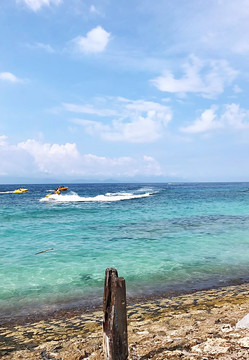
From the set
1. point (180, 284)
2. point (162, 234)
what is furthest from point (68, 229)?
point (180, 284)

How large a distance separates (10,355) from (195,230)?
17467 mm

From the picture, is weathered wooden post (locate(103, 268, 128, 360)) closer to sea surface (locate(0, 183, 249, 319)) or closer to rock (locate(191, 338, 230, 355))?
rock (locate(191, 338, 230, 355))

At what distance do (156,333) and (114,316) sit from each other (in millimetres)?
2269

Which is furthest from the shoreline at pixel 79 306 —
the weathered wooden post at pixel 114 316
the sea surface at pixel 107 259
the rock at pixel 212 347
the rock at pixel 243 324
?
the weathered wooden post at pixel 114 316

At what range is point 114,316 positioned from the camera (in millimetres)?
4105

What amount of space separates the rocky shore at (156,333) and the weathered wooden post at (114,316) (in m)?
0.74

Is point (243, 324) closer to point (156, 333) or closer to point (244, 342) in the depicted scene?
point (244, 342)

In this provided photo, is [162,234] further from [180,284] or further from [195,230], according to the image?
[180,284]

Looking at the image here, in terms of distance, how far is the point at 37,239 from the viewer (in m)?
18.8

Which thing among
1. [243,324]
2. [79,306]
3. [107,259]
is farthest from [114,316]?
[107,259]

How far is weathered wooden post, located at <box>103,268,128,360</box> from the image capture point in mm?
4070

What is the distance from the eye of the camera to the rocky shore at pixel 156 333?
4.88 meters

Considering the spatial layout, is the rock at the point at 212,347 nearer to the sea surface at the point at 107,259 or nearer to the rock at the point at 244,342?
the rock at the point at 244,342

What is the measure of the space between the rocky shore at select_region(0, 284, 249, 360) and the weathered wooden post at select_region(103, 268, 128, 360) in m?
0.74
